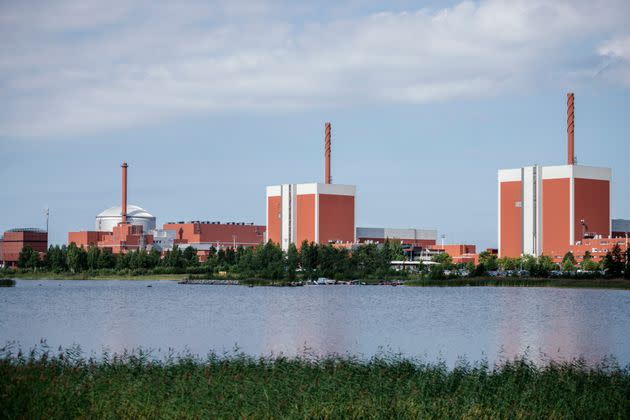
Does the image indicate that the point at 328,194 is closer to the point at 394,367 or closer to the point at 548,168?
the point at 548,168

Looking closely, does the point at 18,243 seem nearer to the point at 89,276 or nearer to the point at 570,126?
the point at 89,276

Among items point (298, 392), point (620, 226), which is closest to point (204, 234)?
point (620, 226)

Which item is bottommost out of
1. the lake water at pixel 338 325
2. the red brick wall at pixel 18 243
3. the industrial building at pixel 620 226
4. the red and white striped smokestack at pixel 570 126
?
the lake water at pixel 338 325

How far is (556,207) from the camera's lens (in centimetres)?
13675

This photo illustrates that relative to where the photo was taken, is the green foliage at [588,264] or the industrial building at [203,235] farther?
the industrial building at [203,235]

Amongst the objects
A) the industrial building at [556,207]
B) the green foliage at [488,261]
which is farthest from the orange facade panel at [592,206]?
the green foliage at [488,261]

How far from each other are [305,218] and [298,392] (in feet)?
469

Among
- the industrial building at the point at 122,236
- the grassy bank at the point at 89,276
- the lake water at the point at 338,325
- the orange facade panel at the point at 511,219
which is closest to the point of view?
the lake water at the point at 338,325

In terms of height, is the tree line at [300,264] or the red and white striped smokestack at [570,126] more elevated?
the red and white striped smokestack at [570,126]

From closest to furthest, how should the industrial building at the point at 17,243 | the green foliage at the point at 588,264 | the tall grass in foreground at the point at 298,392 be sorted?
the tall grass in foreground at the point at 298,392
the green foliage at the point at 588,264
the industrial building at the point at 17,243

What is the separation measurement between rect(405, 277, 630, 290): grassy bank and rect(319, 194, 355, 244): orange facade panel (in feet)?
153

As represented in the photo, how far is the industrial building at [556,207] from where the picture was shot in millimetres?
135750

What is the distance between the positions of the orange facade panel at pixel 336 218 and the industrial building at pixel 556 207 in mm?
33889

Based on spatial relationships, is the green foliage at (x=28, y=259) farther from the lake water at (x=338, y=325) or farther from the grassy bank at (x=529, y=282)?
the lake water at (x=338, y=325)
